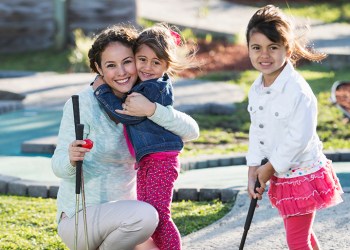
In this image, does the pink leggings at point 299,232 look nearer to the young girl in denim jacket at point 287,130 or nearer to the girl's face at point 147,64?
the young girl in denim jacket at point 287,130

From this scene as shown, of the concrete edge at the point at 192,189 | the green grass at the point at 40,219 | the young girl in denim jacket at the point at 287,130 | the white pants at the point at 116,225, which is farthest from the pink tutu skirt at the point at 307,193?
the concrete edge at the point at 192,189

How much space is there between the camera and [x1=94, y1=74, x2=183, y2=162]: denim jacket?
4172 mm

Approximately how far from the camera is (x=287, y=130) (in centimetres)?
399

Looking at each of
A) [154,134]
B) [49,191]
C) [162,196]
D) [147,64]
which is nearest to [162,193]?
[162,196]

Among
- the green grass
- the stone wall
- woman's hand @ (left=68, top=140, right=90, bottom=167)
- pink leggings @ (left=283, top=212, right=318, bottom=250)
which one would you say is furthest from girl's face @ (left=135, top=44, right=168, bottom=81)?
the stone wall

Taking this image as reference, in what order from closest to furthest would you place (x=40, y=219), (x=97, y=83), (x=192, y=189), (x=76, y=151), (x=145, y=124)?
(x=76, y=151) → (x=145, y=124) → (x=97, y=83) → (x=40, y=219) → (x=192, y=189)

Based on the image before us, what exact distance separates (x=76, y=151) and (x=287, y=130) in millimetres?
907

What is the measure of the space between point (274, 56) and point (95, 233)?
1111 mm

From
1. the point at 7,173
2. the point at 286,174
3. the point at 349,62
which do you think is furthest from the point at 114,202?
the point at 349,62

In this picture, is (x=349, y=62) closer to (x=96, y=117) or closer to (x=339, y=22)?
(x=339, y=22)

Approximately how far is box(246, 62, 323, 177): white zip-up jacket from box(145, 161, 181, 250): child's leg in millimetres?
425

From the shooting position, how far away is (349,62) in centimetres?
1255

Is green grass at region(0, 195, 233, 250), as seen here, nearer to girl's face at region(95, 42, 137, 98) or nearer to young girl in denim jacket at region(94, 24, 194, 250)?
young girl in denim jacket at region(94, 24, 194, 250)

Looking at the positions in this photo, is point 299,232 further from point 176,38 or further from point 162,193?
point 176,38
